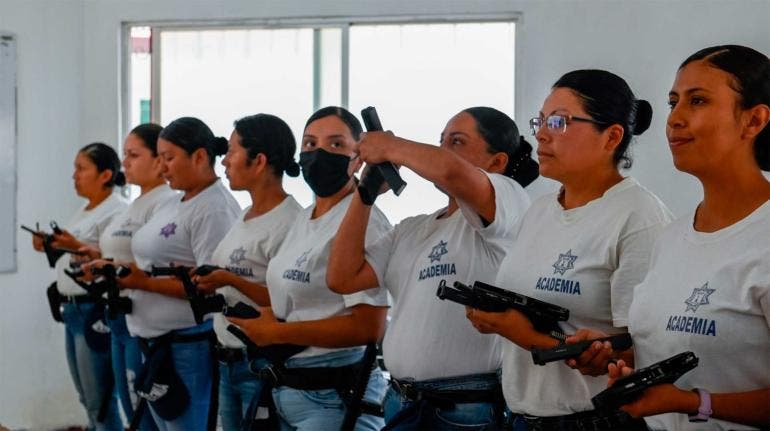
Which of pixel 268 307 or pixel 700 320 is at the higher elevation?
pixel 700 320

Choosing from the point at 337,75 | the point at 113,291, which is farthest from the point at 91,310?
the point at 337,75

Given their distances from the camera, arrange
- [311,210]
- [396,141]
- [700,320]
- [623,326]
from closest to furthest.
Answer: [700,320], [623,326], [396,141], [311,210]

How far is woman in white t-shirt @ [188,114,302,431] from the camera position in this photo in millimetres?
2982

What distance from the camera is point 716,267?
153cm

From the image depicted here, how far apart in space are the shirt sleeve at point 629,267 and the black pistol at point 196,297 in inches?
60.7

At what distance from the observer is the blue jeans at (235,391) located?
298cm

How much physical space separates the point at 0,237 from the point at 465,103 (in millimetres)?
2403

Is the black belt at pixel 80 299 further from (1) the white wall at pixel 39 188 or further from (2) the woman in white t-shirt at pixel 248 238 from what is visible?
(2) the woman in white t-shirt at pixel 248 238

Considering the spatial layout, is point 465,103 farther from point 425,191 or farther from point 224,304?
point 224,304

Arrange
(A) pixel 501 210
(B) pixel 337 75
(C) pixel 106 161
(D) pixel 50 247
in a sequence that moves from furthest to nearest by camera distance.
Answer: (B) pixel 337 75 < (C) pixel 106 161 < (D) pixel 50 247 < (A) pixel 501 210

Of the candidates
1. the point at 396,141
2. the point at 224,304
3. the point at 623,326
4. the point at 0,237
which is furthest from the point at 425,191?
the point at 623,326

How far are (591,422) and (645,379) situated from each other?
1.24 ft

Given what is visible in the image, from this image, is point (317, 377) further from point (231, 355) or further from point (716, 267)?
point (716, 267)

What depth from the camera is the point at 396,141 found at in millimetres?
2072
